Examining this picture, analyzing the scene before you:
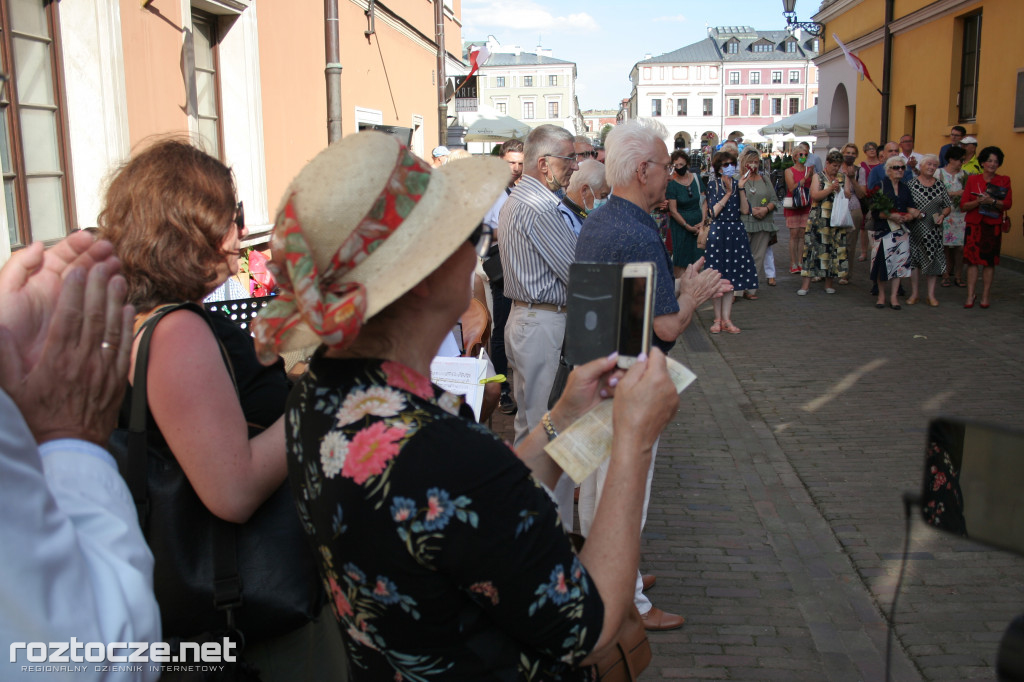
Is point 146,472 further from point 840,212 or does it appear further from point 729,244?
point 840,212

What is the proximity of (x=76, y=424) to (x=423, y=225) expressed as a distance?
2.04 feet

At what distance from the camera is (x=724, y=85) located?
92688 millimetres

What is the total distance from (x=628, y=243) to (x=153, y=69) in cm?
487

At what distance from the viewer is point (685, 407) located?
7.37 m

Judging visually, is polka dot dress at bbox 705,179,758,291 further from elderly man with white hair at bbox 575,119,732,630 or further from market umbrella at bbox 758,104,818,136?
market umbrella at bbox 758,104,818,136

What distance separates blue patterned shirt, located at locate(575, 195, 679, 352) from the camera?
10.8 feet

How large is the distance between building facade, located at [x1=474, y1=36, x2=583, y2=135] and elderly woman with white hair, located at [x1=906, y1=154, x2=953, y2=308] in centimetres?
9100

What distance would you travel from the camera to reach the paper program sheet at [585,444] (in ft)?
5.48

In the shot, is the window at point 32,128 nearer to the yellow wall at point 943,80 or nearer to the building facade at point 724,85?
Result: the yellow wall at point 943,80

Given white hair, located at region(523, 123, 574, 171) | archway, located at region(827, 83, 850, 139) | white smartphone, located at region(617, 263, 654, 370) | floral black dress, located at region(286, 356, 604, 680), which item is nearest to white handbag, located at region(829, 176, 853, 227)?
white hair, located at region(523, 123, 574, 171)

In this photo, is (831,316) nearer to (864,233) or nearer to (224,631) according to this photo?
(864,233)

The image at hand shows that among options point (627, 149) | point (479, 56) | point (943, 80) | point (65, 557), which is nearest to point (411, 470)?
point (65, 557)

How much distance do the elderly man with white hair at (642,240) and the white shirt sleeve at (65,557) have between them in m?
2.20

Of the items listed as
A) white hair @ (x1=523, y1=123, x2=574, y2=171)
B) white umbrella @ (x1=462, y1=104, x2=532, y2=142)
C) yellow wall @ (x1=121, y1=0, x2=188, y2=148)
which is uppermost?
white umbrella @ (x1=462, y1=104, x2=532, y2=142)
